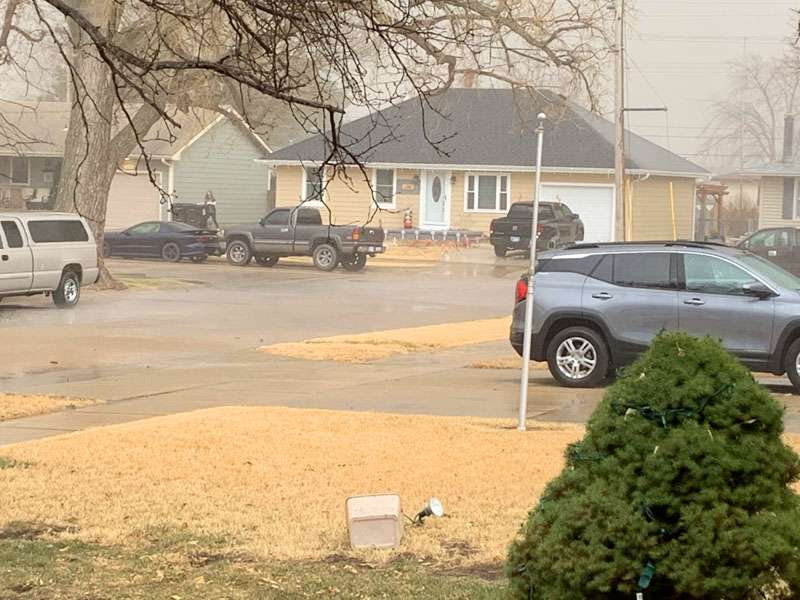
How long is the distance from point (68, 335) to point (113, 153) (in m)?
13.0

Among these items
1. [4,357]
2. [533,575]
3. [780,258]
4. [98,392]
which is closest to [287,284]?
[780,258]

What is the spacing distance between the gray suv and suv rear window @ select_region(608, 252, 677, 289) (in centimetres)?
1

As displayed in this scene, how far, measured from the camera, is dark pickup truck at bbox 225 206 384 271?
4328 cm

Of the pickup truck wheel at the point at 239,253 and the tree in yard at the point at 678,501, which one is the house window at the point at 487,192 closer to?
the pickup truck wheel at the point at 239,253

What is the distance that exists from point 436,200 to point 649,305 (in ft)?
135

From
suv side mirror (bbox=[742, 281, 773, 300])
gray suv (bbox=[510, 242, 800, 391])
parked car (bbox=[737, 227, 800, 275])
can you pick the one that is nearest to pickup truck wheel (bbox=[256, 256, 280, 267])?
parked car (bbox=[737, 227, 800, 275])

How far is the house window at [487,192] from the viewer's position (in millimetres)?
56344

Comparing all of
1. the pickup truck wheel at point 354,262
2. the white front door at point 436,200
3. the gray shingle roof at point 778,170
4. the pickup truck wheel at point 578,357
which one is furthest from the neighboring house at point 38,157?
the pickup truck wheel at point 578,357

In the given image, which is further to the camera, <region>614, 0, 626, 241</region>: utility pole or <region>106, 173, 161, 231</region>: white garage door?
<region>106, 173, 161, 231</region>: white garage door

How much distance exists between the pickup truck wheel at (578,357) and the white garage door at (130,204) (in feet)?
149

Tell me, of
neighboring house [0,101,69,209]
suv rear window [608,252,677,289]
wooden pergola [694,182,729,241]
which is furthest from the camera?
wooden pergola [694,182,729,241]

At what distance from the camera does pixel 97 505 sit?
8961 millimetres

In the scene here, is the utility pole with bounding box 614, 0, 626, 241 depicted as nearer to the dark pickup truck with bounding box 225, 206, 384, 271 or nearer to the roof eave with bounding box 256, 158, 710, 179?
the dark pickup truck with bounding box 225, 206, 384, 271

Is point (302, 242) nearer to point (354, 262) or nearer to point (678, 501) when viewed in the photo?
point (354, 262)
